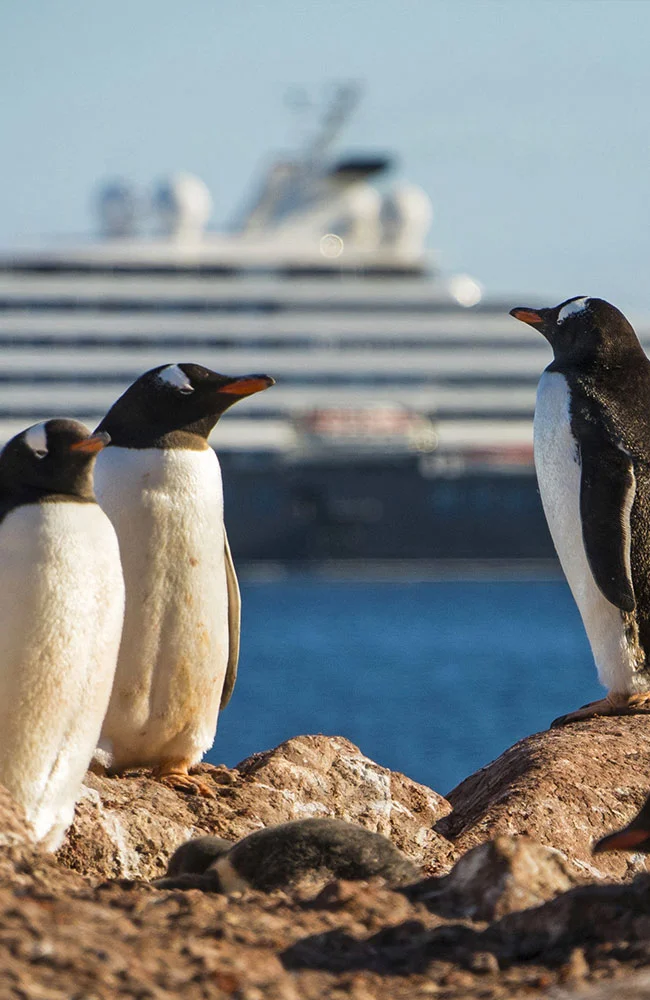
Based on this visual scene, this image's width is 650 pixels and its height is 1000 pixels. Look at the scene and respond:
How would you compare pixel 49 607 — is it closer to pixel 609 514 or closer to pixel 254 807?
pixel 254 807

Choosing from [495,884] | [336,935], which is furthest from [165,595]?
[336,935]

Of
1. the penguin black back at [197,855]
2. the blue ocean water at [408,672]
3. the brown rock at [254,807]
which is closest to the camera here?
the penguin black back at [197,855]

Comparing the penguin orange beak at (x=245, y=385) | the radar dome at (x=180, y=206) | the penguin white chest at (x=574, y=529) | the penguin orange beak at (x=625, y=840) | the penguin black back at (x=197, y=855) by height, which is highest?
the radar dome at (x=180, y=206)

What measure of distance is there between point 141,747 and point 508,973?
2.29 meters

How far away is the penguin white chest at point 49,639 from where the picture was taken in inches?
137

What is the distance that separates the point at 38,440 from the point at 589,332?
2.26m

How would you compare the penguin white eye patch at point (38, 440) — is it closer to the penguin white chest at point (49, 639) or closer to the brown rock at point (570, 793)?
the penguin white chest at point (49, 639)

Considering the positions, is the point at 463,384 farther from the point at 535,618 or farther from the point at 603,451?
the point at 603,451

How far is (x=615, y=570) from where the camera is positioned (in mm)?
5113

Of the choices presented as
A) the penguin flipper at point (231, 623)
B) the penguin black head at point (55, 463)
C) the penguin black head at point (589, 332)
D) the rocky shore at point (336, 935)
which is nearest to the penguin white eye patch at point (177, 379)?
the penguin flipper at point (231, 623)

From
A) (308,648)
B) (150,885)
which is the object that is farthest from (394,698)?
(150,885)

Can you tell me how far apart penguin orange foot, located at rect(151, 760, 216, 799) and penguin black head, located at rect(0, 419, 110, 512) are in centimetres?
109

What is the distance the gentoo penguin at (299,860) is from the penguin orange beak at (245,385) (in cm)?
147

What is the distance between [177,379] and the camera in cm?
433
